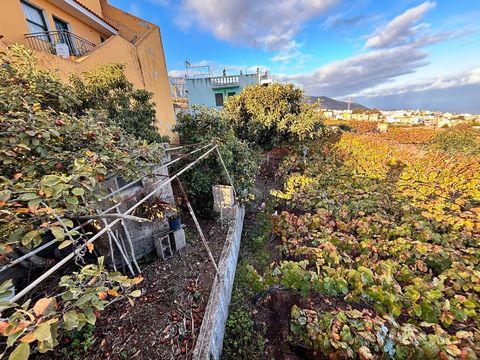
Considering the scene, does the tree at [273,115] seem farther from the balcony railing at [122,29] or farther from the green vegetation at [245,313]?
the balcony railing at [122,29]

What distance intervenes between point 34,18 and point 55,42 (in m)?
0.89

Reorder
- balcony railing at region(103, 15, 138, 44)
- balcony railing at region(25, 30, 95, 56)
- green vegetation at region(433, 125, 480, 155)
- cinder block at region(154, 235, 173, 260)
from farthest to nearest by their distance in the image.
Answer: balcony railing at region(103, 15, 138, 44), green vegetation at region(433, 125, 480, 155), balcony railing at region(25, 30, 95, 56), cinder block at region(154, 235, 173, 260)


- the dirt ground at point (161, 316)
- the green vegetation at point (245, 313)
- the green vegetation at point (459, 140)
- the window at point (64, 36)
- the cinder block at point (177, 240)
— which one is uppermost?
the window at point (64, 36)

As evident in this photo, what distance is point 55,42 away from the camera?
24.2ft

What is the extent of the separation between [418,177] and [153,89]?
11.7 meters

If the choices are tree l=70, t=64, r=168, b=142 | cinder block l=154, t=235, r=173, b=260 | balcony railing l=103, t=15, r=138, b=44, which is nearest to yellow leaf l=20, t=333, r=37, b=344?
cinder block l=154, t=235, r=173, b=260

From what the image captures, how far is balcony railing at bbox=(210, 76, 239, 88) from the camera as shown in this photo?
62.2ft

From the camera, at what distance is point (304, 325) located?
2816mm

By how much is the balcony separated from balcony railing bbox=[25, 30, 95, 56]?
10.8 m

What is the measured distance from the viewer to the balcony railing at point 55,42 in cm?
637

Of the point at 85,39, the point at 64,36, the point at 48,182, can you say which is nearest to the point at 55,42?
the point at 64,36

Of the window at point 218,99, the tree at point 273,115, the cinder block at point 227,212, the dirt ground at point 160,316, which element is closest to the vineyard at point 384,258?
the dirt ground at point 160,316

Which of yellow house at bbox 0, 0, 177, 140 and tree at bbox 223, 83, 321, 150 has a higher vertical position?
yellow house at bbox 0, 0, 177, 140

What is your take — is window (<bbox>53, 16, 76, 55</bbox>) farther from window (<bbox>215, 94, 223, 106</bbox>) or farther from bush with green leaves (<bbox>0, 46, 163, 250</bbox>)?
window (<bbox>215, 94, 223, 106</bbox>)
